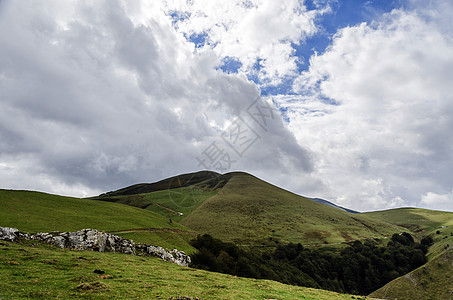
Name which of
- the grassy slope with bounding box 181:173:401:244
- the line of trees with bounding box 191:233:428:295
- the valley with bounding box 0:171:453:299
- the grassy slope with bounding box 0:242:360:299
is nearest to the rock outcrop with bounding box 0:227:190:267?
the valley with bounding box 0:171:453:299

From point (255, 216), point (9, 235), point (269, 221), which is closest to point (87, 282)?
point (9, 235)

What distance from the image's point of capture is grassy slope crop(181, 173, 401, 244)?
11600 cm

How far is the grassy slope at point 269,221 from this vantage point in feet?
381

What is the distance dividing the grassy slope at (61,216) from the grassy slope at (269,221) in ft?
189

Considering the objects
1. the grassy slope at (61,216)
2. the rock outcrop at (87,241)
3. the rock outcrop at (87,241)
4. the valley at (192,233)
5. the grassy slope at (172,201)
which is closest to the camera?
the valley at (192,233)

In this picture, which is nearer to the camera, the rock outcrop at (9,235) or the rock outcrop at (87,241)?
the rock outcrop at (9,235)

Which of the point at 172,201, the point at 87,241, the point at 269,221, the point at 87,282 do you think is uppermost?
the point at 172,201

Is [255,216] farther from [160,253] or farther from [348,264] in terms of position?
[160,253]

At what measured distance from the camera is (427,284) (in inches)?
2712

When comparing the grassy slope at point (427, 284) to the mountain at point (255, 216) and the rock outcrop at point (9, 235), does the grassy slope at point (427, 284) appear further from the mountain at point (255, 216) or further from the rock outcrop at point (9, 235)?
the rock outcrop at point (9, 235)

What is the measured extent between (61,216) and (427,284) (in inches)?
3572

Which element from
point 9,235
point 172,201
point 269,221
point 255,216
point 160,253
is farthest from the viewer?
point 172,201

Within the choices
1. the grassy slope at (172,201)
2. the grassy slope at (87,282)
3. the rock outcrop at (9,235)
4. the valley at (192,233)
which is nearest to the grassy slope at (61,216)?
the valley at (192,233)

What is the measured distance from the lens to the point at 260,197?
553 ft
